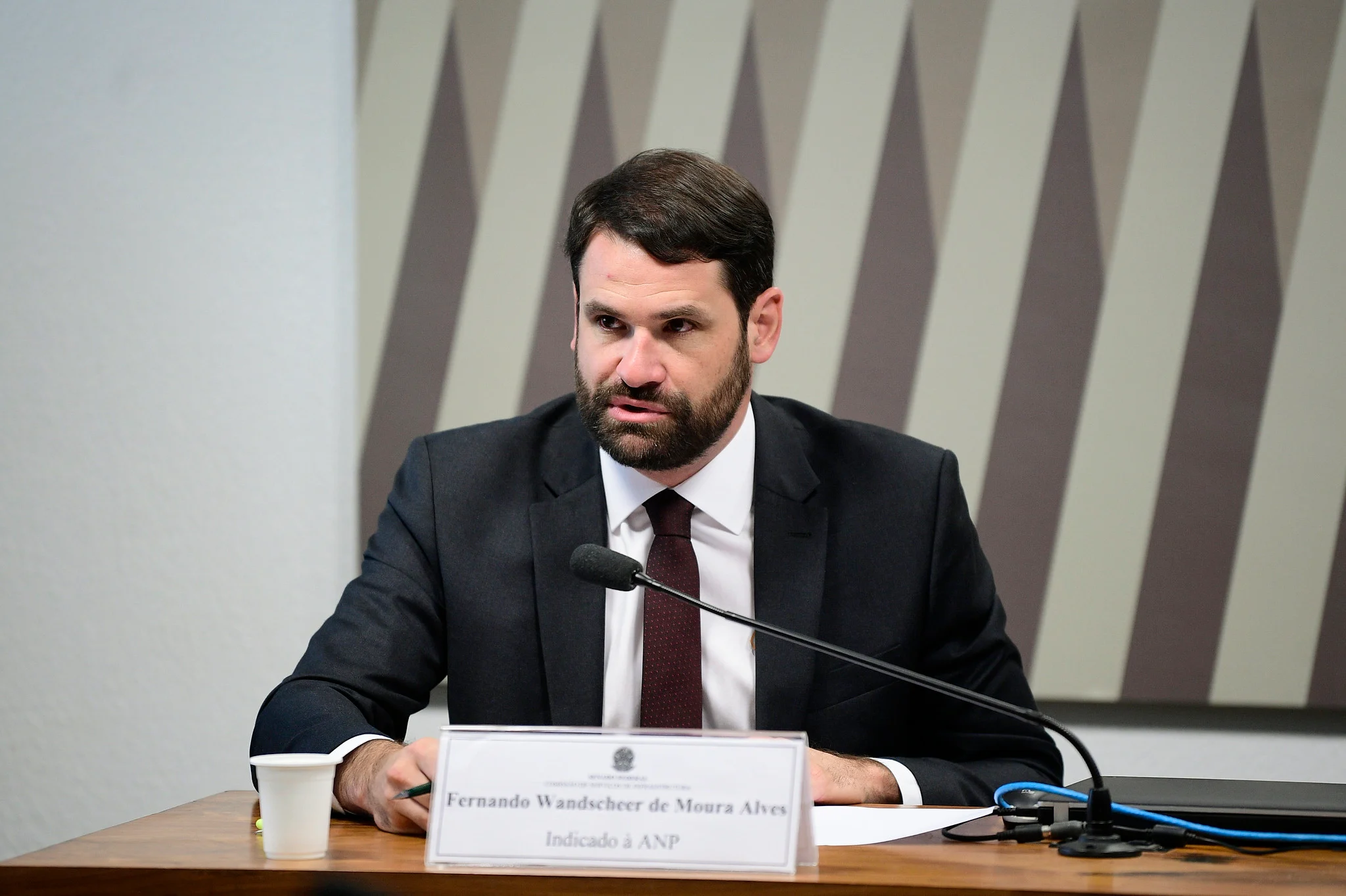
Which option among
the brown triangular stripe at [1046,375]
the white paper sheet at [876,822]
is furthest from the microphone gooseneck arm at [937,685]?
the brown triangular stripe at [1046,375]

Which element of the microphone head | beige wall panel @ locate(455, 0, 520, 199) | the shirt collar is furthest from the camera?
beige wall panel @ locate(455, 0, 520, 199)

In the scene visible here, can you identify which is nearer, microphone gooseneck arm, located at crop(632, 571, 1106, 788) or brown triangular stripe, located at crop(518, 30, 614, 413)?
microphone gooseneck arm, located at crop(632, 571, 1106, 788)

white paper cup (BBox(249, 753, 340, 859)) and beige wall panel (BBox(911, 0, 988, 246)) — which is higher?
beige wall panel (BBox(911, 0, 988, 246))

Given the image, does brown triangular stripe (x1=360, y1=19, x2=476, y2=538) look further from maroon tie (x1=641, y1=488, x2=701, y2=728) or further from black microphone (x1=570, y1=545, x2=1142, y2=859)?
black microphone (x1=570, y1=545, x2=1142, y2=859)

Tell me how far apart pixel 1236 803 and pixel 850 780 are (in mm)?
363

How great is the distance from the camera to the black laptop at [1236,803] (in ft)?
3.46

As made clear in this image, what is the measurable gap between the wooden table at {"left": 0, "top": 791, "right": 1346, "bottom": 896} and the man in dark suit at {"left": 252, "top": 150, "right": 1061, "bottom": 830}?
44 centimetres

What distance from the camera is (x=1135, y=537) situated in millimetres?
2160

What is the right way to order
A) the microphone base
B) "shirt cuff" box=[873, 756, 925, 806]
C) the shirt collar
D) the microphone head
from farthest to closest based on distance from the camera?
the shirt collar
"shirt cuff" box=[873, 756, 925, 806]
the microphone head
the microphone base

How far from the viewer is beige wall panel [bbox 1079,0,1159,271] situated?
7.15 feet

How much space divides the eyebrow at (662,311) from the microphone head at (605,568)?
44 cm

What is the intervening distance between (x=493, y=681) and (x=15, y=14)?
173cm

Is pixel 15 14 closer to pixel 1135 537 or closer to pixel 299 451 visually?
pixel 299 451

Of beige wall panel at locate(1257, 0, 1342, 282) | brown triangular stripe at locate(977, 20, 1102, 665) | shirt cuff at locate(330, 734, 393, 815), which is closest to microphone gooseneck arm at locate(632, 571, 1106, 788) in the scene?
shirt cuff at locate(330, 734, 393, 815)
